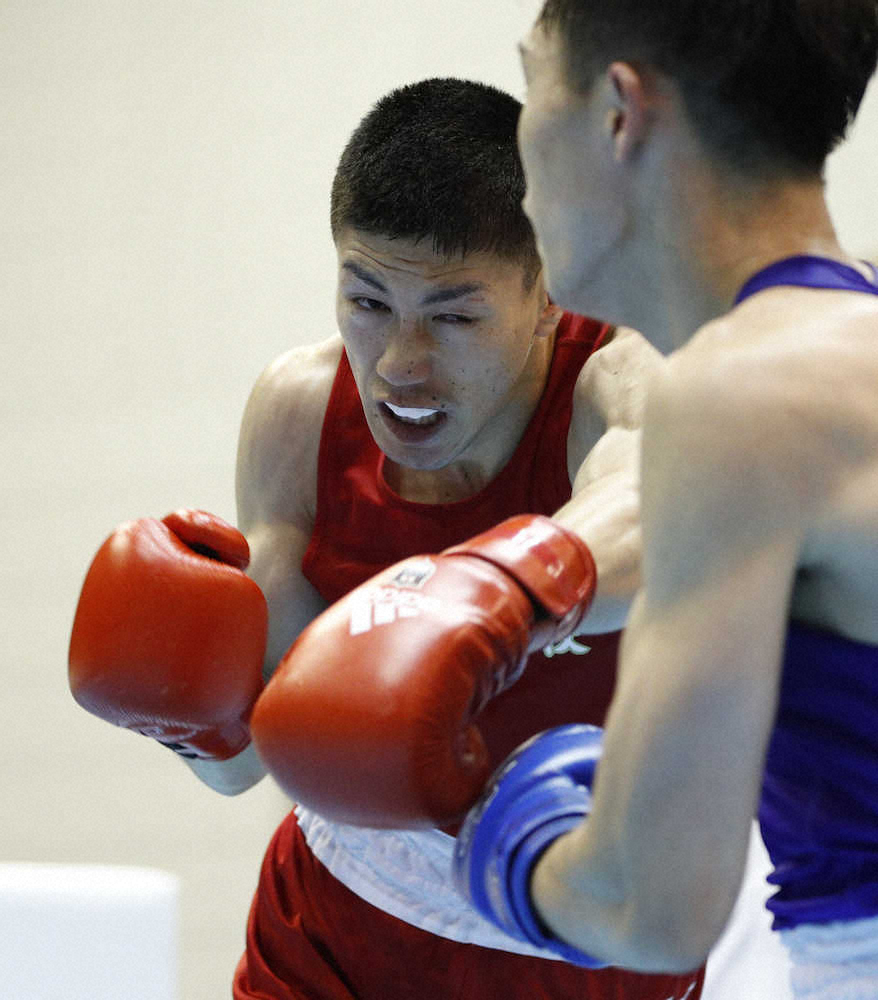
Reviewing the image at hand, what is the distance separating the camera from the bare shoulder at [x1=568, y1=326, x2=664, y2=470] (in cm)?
160

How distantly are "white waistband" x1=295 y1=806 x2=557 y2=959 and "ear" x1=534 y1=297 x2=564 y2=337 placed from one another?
0.62 m

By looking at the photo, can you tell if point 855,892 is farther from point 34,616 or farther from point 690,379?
point 34,616

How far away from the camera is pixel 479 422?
5.41 feet

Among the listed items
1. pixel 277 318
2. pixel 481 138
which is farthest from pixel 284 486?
pixel 277 318

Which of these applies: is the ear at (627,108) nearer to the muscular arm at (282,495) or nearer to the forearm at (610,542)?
the forearm at (610,542)

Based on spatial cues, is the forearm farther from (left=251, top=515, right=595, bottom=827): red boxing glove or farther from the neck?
the neck

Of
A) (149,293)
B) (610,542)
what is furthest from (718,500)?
(149,293)

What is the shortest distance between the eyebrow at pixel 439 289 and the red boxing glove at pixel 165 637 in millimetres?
335

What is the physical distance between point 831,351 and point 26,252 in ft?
9.16

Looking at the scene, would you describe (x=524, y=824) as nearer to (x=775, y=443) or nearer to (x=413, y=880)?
(x=775, y=443)

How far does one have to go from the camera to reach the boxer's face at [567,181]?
1.02 m

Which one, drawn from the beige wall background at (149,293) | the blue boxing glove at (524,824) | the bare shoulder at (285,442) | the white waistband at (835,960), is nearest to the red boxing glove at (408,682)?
the blue boxing glove at (524,824)

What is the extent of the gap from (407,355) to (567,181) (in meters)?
0.55

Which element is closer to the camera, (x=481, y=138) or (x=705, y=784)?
(x=705, y=784)
